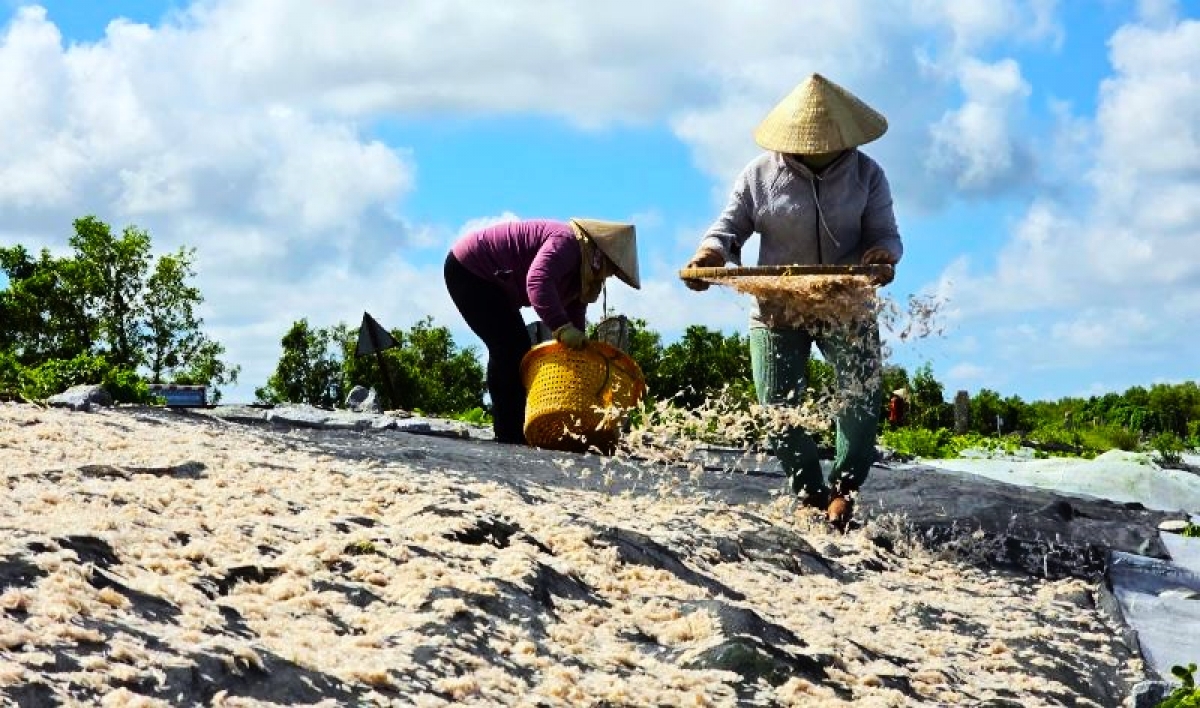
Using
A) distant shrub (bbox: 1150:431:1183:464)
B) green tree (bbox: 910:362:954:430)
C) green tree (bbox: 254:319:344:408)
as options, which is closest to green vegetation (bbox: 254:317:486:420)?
green tree (bbox: 254:319:344:408)

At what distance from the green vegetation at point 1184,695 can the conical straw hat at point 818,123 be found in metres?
2.33

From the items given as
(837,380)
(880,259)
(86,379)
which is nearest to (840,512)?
(837,380)

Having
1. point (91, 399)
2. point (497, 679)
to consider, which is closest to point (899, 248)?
point (497, 679)

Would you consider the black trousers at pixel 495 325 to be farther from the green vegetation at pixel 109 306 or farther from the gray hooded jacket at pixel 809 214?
the green vegetation at pixel 109 306

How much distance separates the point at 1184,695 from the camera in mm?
3328

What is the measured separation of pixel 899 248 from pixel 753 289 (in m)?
0.59

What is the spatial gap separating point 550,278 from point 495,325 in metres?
0.63

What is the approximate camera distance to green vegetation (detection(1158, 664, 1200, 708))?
3213 mm

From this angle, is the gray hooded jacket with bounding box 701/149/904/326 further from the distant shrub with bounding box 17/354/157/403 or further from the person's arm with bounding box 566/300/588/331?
the distant shrub with bounding box 17/354/157/403

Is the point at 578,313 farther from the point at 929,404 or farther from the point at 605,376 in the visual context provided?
the point at 929,404

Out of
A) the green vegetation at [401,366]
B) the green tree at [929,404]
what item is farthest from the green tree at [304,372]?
the green tree at [929,404]

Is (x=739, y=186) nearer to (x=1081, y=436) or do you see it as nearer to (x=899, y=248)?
(x=899, y=248)

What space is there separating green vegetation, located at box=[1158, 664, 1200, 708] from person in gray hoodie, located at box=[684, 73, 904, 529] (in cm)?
184

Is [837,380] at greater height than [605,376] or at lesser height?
lesser
